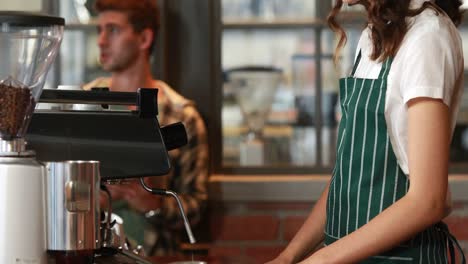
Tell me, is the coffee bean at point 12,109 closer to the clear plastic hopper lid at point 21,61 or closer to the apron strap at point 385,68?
the clear plastic hopper lid at point 21,61

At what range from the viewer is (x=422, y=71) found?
5.39ft

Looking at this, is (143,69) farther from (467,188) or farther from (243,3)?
(467,188)

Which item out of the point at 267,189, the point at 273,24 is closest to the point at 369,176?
the point at 267,189

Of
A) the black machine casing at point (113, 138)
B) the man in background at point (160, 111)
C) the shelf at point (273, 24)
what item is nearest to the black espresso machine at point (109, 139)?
the black machine casing at point (113, 138)

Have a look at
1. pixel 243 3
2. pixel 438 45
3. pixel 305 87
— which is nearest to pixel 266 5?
pixel 243 3

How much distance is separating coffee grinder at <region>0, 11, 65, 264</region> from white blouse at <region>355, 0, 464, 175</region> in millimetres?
535

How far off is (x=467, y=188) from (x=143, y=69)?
1.08 m

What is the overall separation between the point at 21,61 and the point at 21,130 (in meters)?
0.10

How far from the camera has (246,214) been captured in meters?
3.51

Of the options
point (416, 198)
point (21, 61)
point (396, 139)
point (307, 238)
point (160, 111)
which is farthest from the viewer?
A: point (160, 111)

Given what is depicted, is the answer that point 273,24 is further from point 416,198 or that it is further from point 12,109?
point 12,109

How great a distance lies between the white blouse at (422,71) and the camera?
1.64m

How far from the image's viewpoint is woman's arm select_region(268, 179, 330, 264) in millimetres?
1917

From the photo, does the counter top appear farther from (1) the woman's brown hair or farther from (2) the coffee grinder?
(2) the coffee grinder
